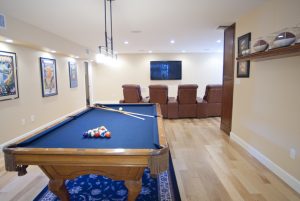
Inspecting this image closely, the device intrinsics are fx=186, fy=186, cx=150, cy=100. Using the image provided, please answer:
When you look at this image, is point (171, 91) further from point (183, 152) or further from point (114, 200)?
point (114, 200)

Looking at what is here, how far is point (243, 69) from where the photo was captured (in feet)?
11.4

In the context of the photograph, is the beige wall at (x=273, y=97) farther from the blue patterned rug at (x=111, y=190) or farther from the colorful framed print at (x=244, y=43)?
the blue patterned rug at (x=111, y=190)

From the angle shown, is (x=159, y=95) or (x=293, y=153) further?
(x=159, y=95)

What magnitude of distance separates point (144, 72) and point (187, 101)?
398 cm

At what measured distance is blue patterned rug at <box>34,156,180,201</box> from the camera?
2.08 metres

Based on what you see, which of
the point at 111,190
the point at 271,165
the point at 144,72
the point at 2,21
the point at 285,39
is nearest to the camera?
the point at 285,39

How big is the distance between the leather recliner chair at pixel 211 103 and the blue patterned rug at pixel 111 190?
3.65 meters

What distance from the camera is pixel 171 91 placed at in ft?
30.2

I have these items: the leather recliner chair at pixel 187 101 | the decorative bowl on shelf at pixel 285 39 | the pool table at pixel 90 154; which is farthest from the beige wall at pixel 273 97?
the leather recliner chair at pixel 187 101

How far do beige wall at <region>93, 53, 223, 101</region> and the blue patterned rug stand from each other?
6.92 metres

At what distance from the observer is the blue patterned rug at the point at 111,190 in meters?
2.08

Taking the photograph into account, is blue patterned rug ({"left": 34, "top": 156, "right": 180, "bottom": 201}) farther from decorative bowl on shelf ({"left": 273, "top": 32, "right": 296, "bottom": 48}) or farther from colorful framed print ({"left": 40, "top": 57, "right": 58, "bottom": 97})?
colorful framed print ({"left": 40, "top": 57, "right": 58, "bottom": 97})

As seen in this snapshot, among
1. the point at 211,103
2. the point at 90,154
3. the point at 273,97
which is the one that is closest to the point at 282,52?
the point at 273,97

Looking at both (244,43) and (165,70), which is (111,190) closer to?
(244,43)
